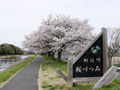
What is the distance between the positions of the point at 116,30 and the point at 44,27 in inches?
360

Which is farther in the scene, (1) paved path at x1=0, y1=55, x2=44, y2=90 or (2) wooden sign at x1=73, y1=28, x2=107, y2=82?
(1) paved path at x1=0, y1=55, x2=44, y2=90

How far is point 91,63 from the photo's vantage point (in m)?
6.45

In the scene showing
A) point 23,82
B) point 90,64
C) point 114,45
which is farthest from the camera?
point 114,45

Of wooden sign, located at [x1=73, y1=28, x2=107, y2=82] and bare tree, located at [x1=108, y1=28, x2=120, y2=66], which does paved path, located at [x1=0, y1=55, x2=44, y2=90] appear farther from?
bare tree, located at [x1=108, y1=28, x2=120, y2=66]

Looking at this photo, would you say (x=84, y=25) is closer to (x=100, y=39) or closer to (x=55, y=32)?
(x=55, y=32)

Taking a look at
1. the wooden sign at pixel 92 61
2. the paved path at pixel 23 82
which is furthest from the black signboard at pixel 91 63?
the paved path at pixel 23 82

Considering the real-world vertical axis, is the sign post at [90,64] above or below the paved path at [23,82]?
above

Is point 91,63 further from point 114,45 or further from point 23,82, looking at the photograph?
point 114,45

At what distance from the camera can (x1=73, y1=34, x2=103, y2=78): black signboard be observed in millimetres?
6324

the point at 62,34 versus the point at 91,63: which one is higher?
the point at 62,34

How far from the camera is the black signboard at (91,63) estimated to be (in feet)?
20.7

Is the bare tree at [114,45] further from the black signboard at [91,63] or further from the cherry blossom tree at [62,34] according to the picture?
the black signboard at [91,63]

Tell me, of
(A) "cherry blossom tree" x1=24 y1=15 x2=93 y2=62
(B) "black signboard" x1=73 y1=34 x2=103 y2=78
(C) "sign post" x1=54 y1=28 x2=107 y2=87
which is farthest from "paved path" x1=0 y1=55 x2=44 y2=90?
(A) "cherry blossom tree" x1=24 y1=15 x2=93 y2=62

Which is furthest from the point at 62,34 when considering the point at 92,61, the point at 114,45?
the point at 92,61
